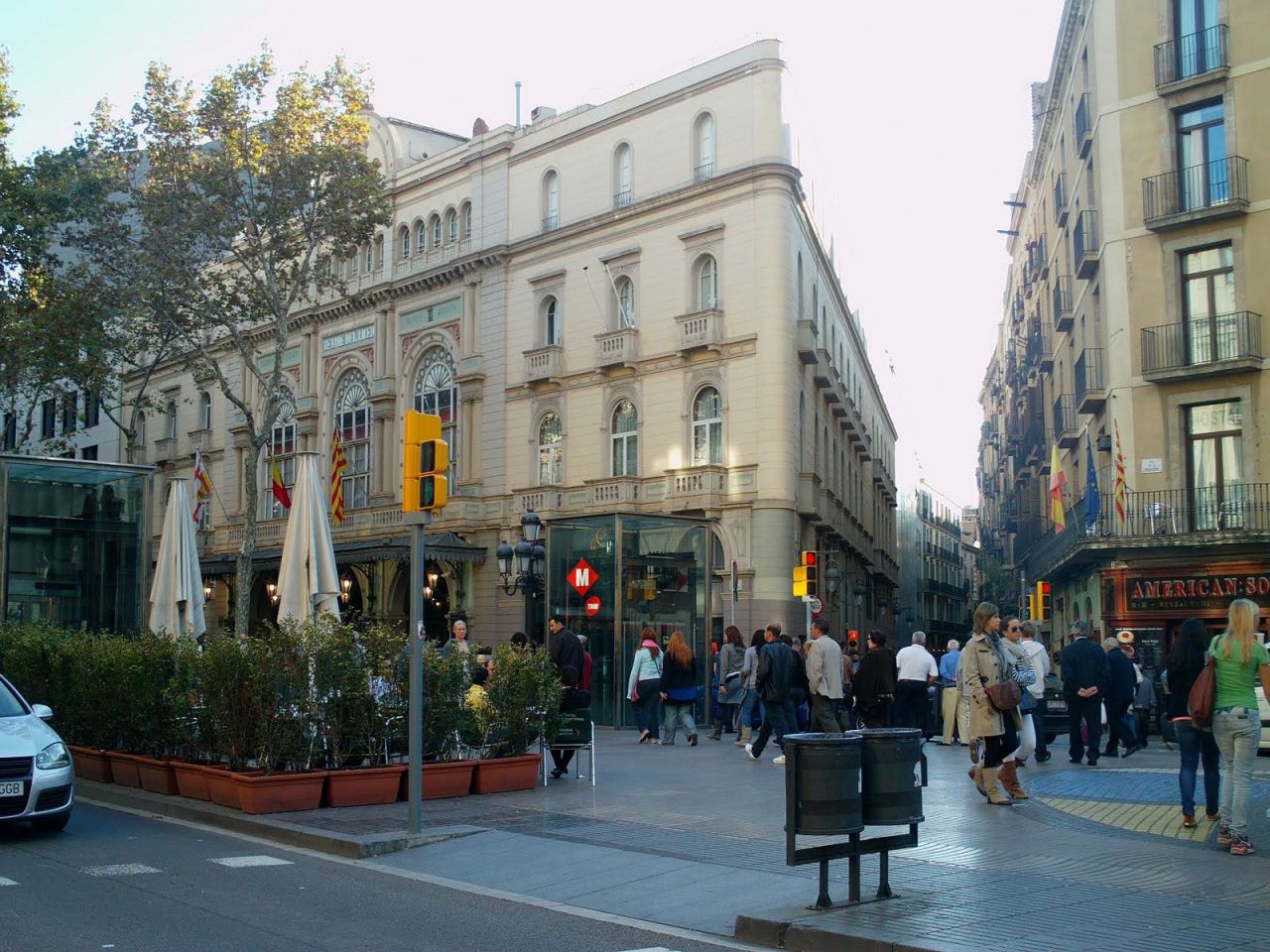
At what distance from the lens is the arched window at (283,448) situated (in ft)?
164

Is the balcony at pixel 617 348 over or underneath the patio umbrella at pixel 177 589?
over

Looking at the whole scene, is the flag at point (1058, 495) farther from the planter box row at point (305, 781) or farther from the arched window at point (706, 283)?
the planter box row at point (305, 781)

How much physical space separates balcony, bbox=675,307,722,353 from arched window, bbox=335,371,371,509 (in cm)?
1430

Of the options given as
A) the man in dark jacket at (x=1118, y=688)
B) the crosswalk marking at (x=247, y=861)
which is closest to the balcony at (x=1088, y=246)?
the man in dark jacket at (x=1118, y=688)

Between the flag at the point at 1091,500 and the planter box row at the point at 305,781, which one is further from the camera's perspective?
the flag at the point at 1091,500

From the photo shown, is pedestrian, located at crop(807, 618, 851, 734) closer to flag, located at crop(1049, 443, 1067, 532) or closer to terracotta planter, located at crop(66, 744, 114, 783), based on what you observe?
terracotta planter, located at crop(66, 744, 114, 783)

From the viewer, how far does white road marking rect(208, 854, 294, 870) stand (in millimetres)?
10195

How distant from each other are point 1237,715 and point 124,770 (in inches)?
447

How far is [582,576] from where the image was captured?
25516 millimetres

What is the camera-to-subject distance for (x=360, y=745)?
13.4 metres

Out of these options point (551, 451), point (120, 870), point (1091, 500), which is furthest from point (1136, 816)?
point (551, 451)

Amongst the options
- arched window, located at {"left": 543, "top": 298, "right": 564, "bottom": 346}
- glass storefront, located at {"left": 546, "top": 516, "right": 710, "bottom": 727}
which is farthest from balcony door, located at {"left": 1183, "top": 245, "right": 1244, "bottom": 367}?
arched window, located at {"left": 543, "top": 298, "right": 564, "bottom": 346}

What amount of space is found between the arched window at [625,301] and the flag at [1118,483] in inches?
553

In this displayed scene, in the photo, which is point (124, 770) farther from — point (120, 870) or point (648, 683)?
point (648, 683)
